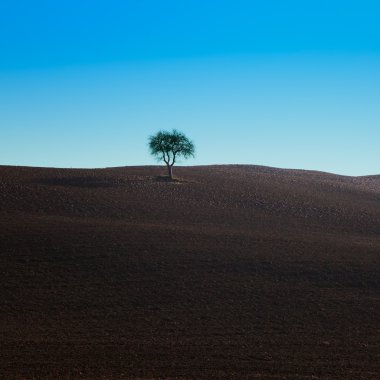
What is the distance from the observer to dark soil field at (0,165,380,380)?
58.7 ft

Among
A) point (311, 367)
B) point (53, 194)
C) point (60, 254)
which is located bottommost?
point (311, 367)

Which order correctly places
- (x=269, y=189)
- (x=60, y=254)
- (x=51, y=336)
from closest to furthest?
1. (x=51, y=336)
2. (x=60, y=254)
3. (x=269, y=189)

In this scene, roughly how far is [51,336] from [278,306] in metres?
10.7

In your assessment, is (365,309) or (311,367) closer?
(311,367)

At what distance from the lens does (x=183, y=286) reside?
88.9 feet

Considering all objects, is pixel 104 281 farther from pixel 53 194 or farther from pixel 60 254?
pixel 53 194

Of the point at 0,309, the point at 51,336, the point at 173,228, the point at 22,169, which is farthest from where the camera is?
the point at 22,169

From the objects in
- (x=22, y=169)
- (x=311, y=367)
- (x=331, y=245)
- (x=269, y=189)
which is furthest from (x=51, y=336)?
(x=22, y=169)

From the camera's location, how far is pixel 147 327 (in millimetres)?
22016

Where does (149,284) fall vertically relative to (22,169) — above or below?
below

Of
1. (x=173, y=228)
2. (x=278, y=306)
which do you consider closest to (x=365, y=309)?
(x=278, y=306)

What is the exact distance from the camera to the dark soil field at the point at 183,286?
17906mm

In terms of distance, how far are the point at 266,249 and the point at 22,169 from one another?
4038 cm

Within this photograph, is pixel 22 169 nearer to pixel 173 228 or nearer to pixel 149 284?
pixel 173 228
